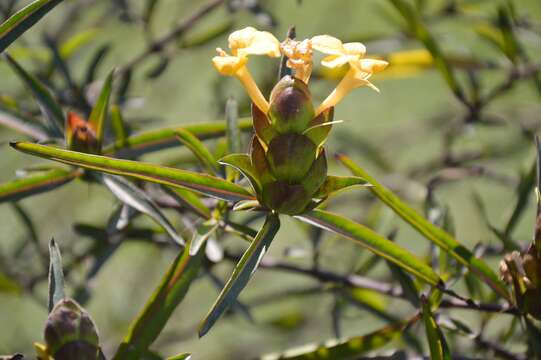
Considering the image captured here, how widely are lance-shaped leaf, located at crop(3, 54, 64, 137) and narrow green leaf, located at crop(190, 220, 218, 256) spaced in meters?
0.21

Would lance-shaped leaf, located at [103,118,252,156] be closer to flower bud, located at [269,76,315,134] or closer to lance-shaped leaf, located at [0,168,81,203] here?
lance-shaped leaf, located at [0,168,81,203]

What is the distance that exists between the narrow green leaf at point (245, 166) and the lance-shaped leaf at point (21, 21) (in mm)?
208

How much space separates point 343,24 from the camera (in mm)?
2102

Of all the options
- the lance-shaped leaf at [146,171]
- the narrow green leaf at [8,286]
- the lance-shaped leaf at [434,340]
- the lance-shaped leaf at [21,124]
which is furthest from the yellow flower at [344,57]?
the narrow green leaf at [8,286]

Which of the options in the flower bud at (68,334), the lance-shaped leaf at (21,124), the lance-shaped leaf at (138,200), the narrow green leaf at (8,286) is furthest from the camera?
the narrow green leaf at (8,286)

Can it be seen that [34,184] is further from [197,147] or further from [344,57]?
[344,57]

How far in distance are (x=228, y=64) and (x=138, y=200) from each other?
0.18 meters

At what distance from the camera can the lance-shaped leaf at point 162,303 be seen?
2.08ft

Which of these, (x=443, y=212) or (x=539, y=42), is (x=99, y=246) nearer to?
(x=443, y=212)

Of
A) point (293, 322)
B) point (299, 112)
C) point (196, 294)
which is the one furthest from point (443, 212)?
point (196, 294)

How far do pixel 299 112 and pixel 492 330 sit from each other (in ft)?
7.19

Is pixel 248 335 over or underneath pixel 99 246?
underneath

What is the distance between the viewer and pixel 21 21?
60cm

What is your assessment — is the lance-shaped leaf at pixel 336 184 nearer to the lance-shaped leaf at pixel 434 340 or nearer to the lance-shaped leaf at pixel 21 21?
the lance-shaped leaf at pixel 434 340
